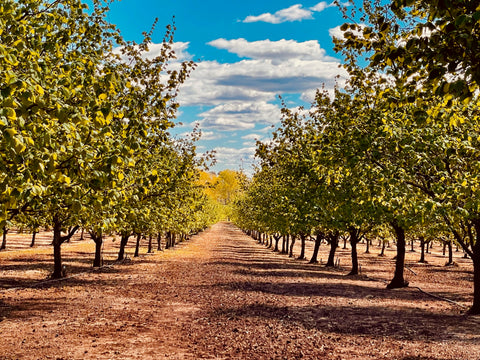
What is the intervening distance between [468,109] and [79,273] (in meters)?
26.8

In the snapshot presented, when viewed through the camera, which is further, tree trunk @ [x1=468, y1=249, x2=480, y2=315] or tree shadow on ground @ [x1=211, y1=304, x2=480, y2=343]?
tree trunk @ [x1=468, y1=249, x2=480, y2=315]

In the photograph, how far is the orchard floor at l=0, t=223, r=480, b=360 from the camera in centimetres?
1259

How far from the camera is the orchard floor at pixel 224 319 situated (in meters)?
12.6

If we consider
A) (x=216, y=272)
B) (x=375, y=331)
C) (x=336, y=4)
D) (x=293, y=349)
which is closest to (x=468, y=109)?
(x=336, y=4)

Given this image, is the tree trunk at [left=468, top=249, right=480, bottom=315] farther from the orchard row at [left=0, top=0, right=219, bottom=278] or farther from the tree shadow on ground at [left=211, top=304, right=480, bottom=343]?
the orchard row at [left=0, top=0, right=219, bottom=278]

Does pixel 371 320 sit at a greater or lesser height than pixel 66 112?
lesser

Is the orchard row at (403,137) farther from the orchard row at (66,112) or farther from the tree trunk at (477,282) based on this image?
the orchard row at (66,112)

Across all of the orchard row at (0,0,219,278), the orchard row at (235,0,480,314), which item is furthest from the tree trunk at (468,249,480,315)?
the orchard row at (0,0,219,278)

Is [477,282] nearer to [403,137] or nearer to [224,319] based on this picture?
[403,137]

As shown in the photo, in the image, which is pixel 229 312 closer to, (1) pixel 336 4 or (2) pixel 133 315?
(2) pixel 133 315

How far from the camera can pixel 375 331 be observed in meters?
15.3

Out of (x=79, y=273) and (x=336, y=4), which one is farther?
(x=79, y=273)

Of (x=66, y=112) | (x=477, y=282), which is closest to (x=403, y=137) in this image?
(x=477, y=282)

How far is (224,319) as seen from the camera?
16.5 metres
